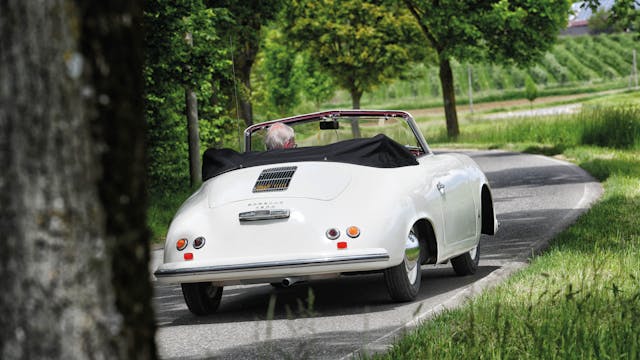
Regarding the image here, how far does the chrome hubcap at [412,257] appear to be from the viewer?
312 inches

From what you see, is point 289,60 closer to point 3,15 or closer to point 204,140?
point 204,140

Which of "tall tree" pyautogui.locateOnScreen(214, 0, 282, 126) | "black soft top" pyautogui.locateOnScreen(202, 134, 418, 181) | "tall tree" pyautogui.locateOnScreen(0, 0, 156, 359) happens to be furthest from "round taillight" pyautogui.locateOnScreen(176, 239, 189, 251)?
"tall tree" pyautogui.locateOnScreen(214, 0, 282, 126)

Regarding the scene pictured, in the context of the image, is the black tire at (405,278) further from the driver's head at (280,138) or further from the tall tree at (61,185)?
the tall tree at (61,185)

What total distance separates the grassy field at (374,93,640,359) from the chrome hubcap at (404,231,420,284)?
0.70m

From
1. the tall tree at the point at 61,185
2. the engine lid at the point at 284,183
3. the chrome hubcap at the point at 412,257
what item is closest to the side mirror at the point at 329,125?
the engine lid at the point at 284,183

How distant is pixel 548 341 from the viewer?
5.38 m

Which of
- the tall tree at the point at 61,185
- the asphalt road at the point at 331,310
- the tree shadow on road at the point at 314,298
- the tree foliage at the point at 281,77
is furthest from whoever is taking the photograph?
the tree foliage at the point at 281,77

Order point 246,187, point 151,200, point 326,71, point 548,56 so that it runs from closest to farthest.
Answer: point 246,187
point 151,200
point 326,71
point 548,56

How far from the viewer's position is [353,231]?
24.7ft

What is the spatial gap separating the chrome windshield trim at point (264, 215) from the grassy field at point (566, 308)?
4.58 feet

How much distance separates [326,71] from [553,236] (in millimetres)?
41183

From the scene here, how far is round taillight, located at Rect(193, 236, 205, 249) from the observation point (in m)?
7.68

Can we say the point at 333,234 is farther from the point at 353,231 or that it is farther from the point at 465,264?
the point at 465,264

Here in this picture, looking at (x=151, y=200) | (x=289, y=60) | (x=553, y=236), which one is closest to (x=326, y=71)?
(x=289, y=60)
